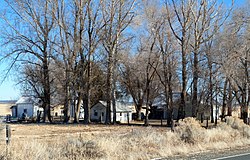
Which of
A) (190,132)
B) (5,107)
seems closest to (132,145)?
(190,132)

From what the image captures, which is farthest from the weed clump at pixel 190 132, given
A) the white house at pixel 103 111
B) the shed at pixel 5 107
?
the shed at pixel 5 107

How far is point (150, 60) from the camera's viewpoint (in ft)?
150

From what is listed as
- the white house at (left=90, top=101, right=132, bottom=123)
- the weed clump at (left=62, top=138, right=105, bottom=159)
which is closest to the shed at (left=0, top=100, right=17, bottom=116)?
the white house at (left=90, top=101, right=132, bottom=123)

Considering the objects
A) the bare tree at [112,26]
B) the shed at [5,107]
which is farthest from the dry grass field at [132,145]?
the shed at [5,107]

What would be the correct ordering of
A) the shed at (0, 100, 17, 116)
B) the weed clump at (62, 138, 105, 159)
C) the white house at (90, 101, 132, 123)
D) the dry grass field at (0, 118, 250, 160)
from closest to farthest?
the dry grass field at (0, 118, 250, 160) < the weed clump at (62, 138, 105, 159) < the white house at (90, 101, 132, 123) < the shed at (0, 100, 17, 116)

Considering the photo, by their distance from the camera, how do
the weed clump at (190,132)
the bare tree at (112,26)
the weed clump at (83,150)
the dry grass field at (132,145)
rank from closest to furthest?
the dry grass field at (132,145), the weed clump at (83,150), the weed clump at (190,132), the bare tree at (112,26)

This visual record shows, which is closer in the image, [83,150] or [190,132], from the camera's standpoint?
[83,150]

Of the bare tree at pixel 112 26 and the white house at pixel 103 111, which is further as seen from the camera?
the white house at pixel 103 111

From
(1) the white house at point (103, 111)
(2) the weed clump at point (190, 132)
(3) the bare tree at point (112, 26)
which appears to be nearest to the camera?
(2) the weed clump at point (190, 132)

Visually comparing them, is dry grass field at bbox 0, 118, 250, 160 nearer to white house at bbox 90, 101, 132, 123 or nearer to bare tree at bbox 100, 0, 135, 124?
bare tree at bbox 100, 0, 135, 124

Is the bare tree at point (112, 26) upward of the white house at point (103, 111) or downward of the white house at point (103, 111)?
upward

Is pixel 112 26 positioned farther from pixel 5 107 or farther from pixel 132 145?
pixel 5 107

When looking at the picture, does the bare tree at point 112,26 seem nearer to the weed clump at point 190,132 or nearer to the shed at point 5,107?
the weed clump at point 190,132

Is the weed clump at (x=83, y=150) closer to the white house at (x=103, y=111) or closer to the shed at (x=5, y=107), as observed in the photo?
the white house at (x=103, y=111)
